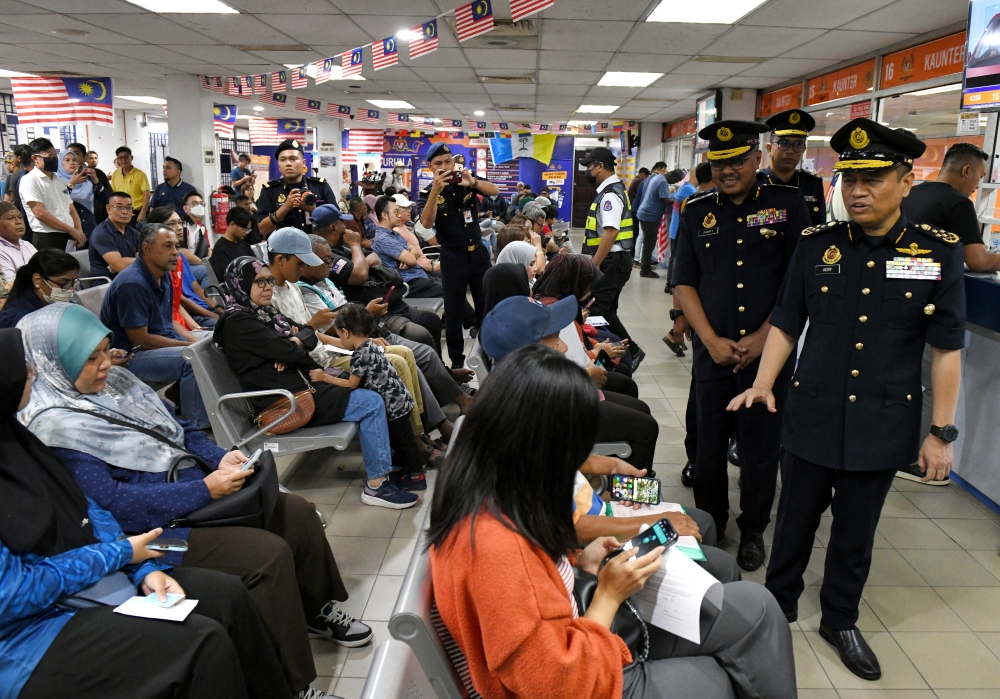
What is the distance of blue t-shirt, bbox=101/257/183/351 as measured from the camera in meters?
3.88

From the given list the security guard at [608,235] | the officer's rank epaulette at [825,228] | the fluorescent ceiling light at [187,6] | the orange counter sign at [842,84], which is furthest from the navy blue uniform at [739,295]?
the orange counter sign at [842,84]

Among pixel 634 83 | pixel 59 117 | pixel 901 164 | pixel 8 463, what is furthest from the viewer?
pixel 59 117

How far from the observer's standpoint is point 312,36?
678 cm

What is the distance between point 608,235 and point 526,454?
4724mm

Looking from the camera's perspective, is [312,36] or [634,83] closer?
[312,36]

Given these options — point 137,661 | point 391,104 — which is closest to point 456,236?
point 137,661

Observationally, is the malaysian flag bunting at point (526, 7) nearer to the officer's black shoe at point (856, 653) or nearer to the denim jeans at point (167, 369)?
the denim jeans at point (167, 369)

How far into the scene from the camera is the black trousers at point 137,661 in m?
1.58

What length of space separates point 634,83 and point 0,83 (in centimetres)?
1294

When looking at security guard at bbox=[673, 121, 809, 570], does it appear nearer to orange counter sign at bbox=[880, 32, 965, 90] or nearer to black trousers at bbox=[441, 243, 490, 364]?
black trousers at bbox=[441, 243, 490, 364]

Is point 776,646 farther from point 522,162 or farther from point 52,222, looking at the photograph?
point 522,162

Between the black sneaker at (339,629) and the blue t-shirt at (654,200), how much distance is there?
9.74 meters

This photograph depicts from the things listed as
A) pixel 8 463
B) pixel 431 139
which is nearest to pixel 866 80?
pixel 8 463

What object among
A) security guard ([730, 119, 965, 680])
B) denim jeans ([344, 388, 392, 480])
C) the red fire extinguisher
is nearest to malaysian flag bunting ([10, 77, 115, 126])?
the red fire extinguisher
